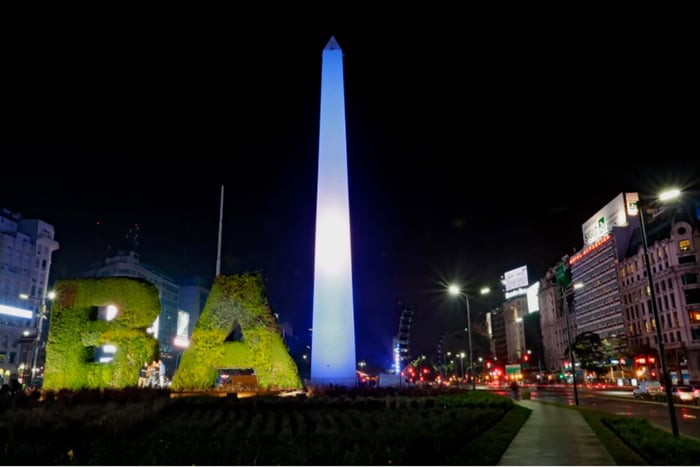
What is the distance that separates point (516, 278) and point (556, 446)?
160376 millimetres

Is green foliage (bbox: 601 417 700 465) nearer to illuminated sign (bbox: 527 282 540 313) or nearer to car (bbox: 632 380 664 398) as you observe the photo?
car (bbox: 632 380 664 398)

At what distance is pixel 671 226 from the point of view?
85500 millimetres

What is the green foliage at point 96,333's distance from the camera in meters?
24.6

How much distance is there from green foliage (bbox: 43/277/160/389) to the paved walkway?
17030 millimetres

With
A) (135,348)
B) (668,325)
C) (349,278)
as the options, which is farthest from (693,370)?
(135,348)

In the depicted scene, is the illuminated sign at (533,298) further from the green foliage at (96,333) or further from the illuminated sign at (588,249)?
the green foliage at (96,333)

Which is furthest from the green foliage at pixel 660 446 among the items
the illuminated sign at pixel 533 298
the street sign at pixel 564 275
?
the illuminated sign at pixel 533 298

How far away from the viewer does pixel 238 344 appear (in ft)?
89.8

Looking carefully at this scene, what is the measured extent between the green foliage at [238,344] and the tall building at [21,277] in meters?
68.1

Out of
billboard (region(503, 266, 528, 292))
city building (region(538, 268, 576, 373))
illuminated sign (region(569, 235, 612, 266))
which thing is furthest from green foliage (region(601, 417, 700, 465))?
billboard (region(503, 266, 528, 292))

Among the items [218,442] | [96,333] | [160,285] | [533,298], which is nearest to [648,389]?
[96,333]

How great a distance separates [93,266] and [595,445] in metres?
140

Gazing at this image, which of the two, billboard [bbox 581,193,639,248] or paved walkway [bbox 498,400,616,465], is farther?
billboard [bbox 581,193,639,248]

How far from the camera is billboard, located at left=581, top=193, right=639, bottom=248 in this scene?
109250 mm
